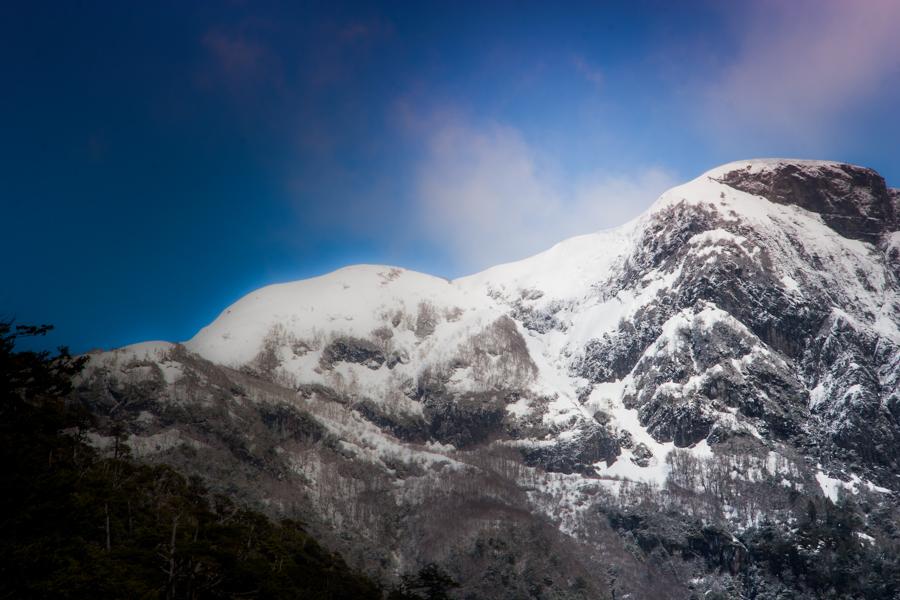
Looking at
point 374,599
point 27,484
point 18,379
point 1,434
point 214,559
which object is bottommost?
point 374,599

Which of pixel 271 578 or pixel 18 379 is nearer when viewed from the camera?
pixel 18 379

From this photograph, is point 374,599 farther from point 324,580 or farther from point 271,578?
point 271,578

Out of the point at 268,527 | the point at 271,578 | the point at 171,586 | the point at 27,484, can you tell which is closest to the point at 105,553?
the point at 171,586

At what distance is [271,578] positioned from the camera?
90.8 meters

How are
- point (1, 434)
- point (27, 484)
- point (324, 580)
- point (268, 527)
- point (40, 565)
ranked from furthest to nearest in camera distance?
point (268, 527) → point (324, 580) → point (1, 434) → point (27, 484) → point (40, 565)

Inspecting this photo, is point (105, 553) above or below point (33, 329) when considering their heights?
below

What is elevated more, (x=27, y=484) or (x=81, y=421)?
(x=81, y=421)

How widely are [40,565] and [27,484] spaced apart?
798cm

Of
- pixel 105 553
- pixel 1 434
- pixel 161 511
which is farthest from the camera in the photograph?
pixel 161 511

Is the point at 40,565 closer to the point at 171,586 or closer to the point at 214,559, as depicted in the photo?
the point at 171,586

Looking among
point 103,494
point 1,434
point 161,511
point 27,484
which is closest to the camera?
point 27,484

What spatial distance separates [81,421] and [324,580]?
39.3m

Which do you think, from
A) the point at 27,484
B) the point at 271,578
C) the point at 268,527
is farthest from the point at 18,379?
the point at 268,527

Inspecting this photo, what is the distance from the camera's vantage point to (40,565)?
162ft
